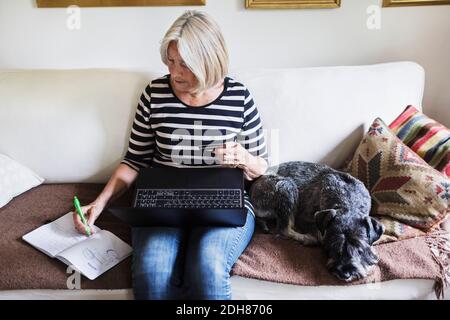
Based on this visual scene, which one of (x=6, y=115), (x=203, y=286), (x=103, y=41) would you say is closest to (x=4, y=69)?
(x=6, y=115)

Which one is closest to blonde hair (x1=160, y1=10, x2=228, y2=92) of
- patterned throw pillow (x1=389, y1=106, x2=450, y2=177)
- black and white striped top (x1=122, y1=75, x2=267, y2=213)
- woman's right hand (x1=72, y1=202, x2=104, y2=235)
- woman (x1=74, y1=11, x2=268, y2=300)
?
woman (x1=74, y1=11, x2=268, y2=300)

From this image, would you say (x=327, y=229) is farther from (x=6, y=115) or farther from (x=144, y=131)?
(x=6, y=115)

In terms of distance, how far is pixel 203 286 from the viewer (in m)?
1.15

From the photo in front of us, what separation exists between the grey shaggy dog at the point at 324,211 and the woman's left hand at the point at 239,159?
0.05 metres

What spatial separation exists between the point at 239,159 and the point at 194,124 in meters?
0.22

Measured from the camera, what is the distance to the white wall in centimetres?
181

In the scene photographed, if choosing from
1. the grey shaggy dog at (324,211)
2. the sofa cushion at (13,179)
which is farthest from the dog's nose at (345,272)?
the sofa cushion at (13,179)

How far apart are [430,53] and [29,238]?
1.97 metres

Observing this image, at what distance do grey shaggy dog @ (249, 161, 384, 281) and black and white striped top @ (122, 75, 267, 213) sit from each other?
10 cm

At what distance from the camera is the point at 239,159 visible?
1.38 metres

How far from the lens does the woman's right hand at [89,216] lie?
135 centimetres

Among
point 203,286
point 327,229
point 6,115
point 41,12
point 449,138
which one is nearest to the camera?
point 203,286

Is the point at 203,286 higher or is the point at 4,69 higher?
the point at 4,69

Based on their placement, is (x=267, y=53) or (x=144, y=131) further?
(x=267, y=53)
